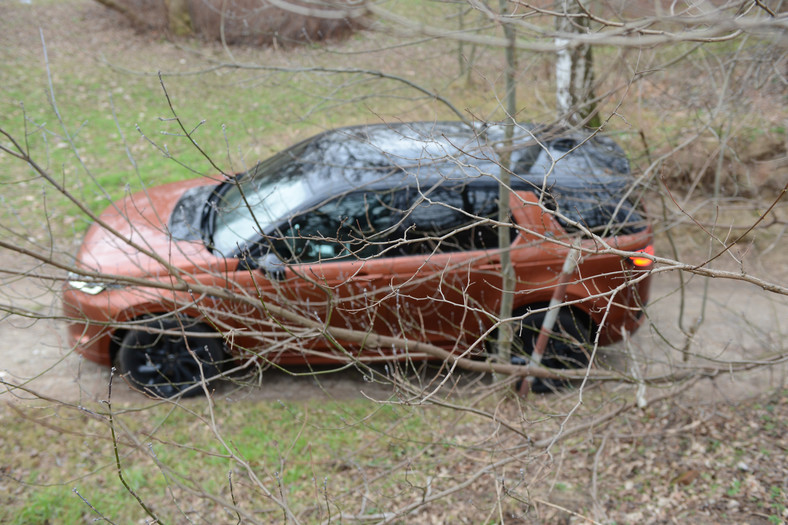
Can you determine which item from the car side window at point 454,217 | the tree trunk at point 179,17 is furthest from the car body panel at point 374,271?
the tree trunk at point 179,17

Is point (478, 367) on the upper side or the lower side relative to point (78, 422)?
upper

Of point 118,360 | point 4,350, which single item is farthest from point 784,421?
point 4,350

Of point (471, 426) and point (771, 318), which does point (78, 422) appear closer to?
point (471, 426)

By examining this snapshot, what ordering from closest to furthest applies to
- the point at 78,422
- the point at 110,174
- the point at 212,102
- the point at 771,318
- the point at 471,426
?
the point at 78,422 → the point at 471,426 → the point at 771,318 → the point at 110,174 → the point at 212,102

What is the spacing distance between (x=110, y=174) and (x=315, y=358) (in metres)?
5.29

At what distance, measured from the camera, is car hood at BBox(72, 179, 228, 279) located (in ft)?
13.7

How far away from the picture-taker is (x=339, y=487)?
13.3 ft

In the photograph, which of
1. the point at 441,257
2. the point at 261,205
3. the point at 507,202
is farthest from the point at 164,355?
the point at 507,202

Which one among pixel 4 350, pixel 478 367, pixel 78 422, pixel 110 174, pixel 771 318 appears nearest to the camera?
pixel 478 367

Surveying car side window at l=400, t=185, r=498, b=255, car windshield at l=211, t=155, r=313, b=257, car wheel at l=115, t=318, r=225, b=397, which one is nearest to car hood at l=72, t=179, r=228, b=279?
car windshield at l=211, t=155, r=313, b=257

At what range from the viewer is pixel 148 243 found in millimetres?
4164

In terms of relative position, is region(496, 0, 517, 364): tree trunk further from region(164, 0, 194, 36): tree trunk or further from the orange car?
region(164, 0, 194, 36): tree trunk

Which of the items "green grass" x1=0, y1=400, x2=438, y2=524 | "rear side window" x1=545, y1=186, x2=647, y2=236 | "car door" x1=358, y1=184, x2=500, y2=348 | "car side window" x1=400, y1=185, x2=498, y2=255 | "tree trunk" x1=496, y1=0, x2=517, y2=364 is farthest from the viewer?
"rear side window" x1=545, y1=186, x2=647, y2=236

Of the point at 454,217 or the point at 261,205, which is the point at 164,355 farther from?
the point at 454,217
